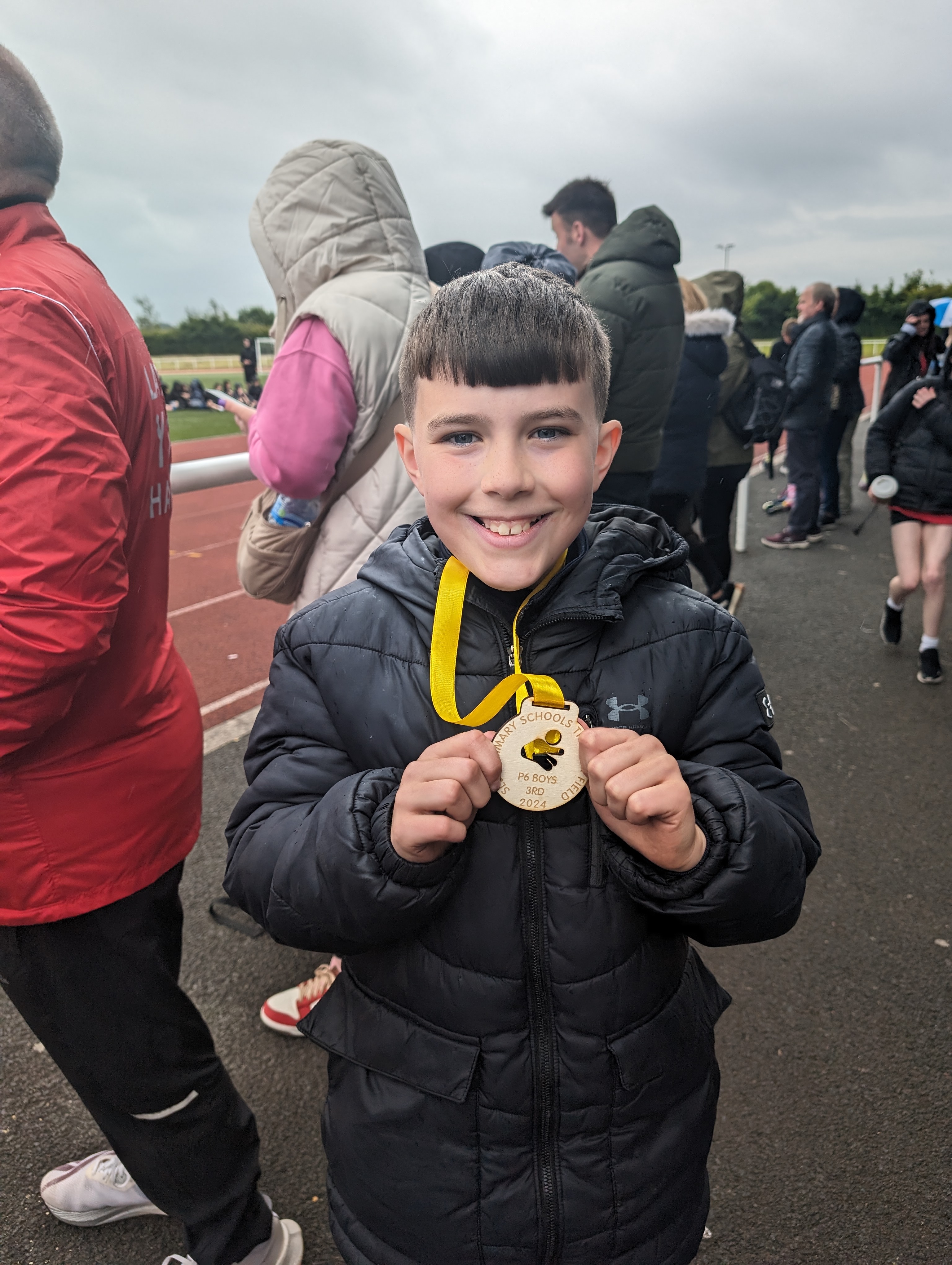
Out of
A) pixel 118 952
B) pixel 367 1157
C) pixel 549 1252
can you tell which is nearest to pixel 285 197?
pixel 118 952

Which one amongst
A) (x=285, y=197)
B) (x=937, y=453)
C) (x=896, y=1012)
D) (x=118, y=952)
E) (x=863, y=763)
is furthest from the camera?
(x=937, y=453)

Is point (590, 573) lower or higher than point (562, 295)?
lower

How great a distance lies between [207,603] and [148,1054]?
5924 millimetres

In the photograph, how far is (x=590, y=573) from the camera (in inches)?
46.6

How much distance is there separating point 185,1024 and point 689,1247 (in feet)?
2.99

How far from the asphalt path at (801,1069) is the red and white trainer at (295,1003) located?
4cm

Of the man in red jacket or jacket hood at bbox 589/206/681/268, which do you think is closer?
the man in red jacket

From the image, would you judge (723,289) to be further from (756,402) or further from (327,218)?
(327,218)

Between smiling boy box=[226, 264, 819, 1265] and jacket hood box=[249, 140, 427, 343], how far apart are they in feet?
3.66

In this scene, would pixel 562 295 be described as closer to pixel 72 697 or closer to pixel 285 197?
pixel 72 697

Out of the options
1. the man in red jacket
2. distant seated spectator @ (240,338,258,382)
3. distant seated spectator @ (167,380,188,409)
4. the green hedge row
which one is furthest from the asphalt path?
the green hedge row

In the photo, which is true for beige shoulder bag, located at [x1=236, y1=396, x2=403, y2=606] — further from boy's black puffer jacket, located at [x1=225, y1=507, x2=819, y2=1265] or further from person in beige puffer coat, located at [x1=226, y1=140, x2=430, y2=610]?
boy's black puffer jacket, located at [x1=225, y1=507, x2=819, y2=1265]

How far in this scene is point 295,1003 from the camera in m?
2.44

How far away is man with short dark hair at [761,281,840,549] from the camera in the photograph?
6984mm
